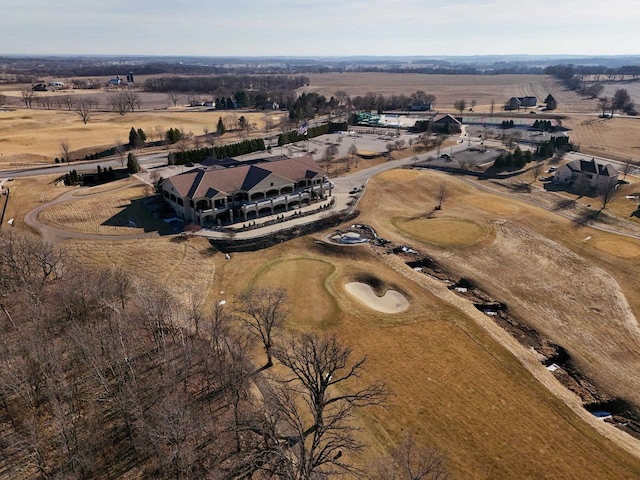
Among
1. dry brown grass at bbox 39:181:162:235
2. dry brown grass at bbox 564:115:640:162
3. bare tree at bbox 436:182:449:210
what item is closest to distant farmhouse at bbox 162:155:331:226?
dry brown grass at bbox 39:181:162:235

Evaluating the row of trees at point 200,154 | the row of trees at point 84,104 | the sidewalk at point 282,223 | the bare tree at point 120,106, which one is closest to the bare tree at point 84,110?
the row of trees at point 84,104

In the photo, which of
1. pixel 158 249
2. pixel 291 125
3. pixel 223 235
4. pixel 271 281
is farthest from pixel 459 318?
pixel 291 125

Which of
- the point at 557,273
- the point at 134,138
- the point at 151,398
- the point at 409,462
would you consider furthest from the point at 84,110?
the point at 409,462

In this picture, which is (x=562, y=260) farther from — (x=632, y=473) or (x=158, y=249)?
(x=158, y=249)

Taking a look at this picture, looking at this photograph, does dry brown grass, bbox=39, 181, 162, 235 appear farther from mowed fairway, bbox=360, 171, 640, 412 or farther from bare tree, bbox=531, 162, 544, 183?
bare tree, bbox=531, 162, 544, 183

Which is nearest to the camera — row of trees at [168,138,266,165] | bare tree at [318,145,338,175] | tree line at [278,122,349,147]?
row of trees at [168,138,266,165]

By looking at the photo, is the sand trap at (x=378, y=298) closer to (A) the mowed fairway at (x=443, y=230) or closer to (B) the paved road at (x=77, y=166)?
(A) the mowed fairway at (x=443, y=230)
